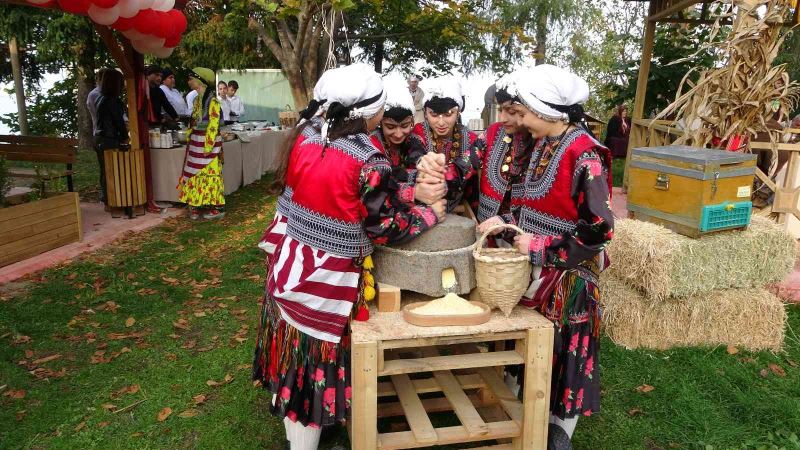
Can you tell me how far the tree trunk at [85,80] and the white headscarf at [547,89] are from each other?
1083cm

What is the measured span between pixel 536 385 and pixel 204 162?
625cm

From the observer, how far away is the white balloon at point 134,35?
6777 millimetres

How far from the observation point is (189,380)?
395 cm

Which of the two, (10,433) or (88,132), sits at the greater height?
(88,132)

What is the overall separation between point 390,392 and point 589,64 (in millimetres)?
18231

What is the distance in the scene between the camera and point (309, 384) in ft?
8.71

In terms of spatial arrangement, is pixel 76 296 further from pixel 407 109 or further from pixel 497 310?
pixel 497 310

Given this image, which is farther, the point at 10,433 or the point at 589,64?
the point at 589,64

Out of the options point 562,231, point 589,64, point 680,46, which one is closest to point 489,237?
point 562,231

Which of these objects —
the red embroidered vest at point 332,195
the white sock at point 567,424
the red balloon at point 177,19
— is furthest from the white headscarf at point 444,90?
the red balloon at point 177,19

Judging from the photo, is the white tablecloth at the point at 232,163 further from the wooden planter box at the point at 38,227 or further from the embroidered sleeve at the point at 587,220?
the embroidered sleeve at the point at 587,220

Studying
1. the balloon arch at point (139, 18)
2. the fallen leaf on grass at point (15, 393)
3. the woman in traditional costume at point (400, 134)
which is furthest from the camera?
the balloon arch at point (139, 18)

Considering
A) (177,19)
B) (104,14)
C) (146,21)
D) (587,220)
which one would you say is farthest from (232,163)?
(587,220)

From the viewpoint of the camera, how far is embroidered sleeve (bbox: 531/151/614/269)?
2.43 metres
